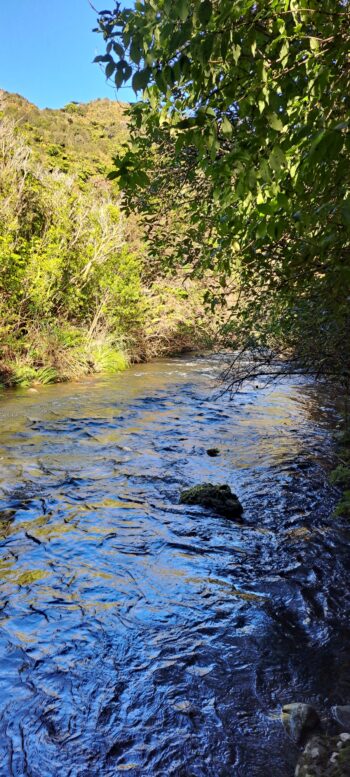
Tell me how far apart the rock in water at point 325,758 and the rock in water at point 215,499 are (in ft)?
10.5

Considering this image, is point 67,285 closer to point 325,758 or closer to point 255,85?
point 255,85

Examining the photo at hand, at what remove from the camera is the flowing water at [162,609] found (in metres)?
2.81

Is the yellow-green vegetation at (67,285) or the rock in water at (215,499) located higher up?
the yellow-green vegetation at (67,285)

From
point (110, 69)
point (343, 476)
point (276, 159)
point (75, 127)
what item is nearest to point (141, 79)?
point (110, 69)

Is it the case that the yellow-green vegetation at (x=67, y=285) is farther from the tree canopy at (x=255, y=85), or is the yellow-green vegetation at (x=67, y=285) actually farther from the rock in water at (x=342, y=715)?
the rock in water at (x=342, y=715)

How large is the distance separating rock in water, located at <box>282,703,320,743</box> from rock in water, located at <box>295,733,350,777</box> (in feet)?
0.27

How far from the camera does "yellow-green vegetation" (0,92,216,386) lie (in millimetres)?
13906

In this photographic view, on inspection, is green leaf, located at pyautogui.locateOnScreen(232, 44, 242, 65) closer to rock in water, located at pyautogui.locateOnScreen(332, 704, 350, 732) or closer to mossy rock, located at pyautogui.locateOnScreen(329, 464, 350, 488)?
rock in water, located at pyautogui.locateOnScreen(332, 704, 350, 732)

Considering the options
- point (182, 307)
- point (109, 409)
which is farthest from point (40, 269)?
point (182, 307)

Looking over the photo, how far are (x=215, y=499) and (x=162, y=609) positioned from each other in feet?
6.69

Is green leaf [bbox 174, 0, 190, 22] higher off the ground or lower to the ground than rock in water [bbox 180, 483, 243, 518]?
higher

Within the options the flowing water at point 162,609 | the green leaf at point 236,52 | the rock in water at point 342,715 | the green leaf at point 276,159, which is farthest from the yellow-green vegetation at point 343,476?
the green leaf at point 236,52

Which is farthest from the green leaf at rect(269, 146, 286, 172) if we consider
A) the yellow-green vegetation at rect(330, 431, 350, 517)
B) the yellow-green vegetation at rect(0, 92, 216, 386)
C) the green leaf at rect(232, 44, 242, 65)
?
the yellow-green vegetation at rect(0, 92, 216, 386)

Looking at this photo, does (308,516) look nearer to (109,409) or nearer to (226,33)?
(226,33)
